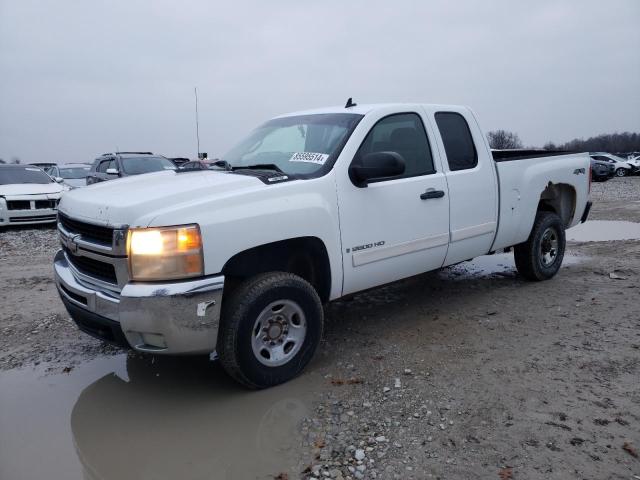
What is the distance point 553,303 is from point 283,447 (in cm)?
346

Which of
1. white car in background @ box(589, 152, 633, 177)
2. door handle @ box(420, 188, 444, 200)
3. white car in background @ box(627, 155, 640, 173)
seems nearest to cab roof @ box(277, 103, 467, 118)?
door handle @ box(420, 188, 444, 200)

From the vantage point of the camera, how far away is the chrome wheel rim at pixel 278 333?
3.29 m

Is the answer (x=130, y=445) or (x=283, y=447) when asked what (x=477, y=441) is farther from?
(x=130, y=445)

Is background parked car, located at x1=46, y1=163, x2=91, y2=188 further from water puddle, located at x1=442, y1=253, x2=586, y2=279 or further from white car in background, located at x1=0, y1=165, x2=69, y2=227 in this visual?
water puddle, located at x1=442, y1=253, x2=586, y2=279

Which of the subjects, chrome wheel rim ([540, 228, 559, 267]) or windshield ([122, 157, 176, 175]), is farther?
windshield ([122, 157, 176, 175])

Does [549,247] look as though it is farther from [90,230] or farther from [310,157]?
[90,230]

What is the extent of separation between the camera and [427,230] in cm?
418

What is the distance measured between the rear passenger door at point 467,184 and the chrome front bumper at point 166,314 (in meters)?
2.39

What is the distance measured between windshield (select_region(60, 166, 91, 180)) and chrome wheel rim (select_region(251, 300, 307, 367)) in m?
15.7

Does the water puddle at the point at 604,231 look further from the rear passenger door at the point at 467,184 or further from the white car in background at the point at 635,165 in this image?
the white car in background at the point at 635,165

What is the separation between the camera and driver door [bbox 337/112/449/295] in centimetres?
369

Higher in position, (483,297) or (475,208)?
(475,208)

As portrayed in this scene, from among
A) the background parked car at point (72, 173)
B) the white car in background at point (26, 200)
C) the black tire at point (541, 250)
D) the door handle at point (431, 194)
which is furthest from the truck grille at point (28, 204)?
the black tire at point (541, 250)

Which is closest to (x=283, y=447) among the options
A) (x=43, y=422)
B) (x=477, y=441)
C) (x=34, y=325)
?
(x=477, y=441)
